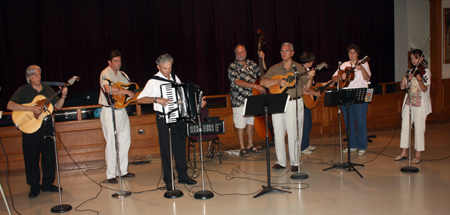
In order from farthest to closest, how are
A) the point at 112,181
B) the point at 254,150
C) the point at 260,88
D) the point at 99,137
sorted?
the point at 254,150
the point at 99,137
the point at 260,88
the point at 112,181

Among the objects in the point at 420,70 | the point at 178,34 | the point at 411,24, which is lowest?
the point at 420,70

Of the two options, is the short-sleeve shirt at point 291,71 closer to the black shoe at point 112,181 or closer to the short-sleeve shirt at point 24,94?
the black shoe at point 112,181

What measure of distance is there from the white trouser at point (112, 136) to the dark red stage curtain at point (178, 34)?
2.78 meters

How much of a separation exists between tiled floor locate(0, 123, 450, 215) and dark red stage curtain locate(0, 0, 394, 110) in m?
2.47

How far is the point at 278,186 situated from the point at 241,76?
6.58 feet

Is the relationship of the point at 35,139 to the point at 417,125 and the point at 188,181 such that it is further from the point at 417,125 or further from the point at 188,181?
the point at 417,125

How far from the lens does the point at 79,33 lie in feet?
22.8

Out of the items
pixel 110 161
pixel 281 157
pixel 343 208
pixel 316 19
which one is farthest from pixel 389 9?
pixel 110 161

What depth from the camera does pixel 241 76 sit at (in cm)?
558

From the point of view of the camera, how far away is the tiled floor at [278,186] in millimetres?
3533

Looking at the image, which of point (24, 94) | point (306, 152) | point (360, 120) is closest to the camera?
point (24, 94)

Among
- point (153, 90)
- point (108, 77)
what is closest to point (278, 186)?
point (153, 90)

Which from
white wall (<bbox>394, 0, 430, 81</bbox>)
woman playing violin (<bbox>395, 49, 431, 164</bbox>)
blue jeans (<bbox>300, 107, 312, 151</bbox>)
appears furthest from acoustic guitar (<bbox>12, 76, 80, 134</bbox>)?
white wall (<bbox>394, 0, 430, 81</bbox>)

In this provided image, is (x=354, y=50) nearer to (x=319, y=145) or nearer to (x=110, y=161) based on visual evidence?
(x=319, y=145)
